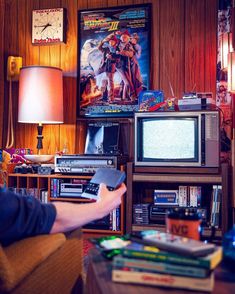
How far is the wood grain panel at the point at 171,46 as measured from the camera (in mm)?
3584

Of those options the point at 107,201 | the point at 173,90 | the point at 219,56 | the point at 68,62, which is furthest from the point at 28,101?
the point at 107,201

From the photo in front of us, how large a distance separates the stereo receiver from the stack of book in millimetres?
2200

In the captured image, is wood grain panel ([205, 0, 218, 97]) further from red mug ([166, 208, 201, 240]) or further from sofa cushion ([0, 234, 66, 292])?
sofa cushion ([0, 234, 66, 292])

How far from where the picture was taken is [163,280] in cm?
104

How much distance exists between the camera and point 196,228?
1233 millimetres

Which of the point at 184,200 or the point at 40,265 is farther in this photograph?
the point at 184,200

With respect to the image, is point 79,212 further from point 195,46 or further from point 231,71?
point 195,46


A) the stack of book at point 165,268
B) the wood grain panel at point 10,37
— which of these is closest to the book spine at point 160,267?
the stack of book at point 165,268

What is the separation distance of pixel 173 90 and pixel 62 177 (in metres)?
1.21

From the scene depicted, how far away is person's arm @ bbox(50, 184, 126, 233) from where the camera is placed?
1313 millimetres

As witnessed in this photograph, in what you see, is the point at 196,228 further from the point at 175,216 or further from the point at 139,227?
the point at 139,227

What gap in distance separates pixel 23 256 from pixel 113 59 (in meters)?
2.76

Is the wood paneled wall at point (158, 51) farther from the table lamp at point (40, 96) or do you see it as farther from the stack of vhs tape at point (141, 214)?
the stack of vhs tape at point (141, 214)

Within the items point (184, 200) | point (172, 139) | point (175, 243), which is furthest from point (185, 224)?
point (184, 200)
